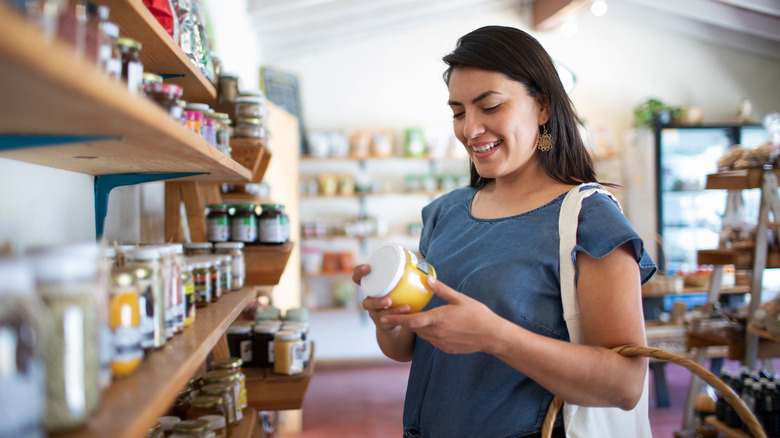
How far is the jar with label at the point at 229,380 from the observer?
65.7 inches

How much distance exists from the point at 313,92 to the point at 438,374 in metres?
5.40

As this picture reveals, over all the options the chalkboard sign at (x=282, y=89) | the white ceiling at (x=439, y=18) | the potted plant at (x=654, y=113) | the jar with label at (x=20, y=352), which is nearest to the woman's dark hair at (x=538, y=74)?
the jar with label at (x=20, y=352)

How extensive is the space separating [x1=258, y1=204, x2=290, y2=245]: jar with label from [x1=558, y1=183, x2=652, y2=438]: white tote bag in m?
1.20

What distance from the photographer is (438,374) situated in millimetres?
1354

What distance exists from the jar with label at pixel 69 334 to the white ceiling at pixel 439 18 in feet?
14.0

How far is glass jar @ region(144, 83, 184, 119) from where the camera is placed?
1053 millimetres

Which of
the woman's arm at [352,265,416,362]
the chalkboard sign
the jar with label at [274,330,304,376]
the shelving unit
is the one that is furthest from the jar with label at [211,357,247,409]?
the chalkboard sign

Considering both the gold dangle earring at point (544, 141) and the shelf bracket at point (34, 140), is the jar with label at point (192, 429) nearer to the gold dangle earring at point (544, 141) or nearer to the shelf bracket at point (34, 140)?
the shelf bracket at point (34, 140)

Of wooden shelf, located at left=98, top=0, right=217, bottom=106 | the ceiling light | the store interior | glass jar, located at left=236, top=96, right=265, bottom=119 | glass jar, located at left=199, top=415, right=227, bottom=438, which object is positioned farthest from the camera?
the store interior

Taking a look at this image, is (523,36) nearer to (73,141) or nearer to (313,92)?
(73,141)

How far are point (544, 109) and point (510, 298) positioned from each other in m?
0.51

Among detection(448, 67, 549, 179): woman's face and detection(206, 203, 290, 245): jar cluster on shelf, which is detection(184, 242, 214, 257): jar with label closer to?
detection(206, 203, 290, 245): jar cluster on shelf

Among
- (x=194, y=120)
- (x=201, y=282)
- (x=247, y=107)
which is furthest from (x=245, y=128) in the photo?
(x=201, y=282)

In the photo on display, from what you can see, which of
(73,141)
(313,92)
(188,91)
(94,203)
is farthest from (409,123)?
(73,141)
